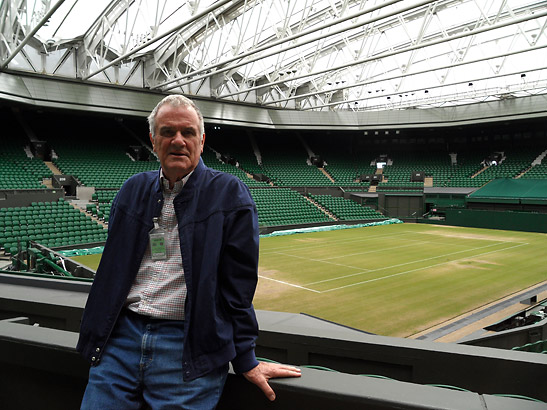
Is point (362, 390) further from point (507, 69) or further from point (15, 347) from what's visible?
point (507, 69)

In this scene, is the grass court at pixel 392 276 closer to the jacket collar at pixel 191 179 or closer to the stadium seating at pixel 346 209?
the jacket collar at pixel 191 179

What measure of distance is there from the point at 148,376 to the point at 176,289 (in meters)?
0.38

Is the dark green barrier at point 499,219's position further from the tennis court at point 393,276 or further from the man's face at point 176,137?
the man's face at point 176,137

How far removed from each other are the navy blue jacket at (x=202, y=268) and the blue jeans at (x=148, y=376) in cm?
6

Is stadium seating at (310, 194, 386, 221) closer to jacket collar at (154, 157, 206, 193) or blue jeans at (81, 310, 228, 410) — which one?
jacket collar at (154, 157, 206, 193)

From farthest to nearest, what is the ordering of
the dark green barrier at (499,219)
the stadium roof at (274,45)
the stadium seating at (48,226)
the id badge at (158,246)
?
1. the dark green barrier at (499,219)
2. the stadium roof at (274,45)
3. the stadium seating at (48,226)
4. the id badge at (158,246)

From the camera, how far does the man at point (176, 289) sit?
1.66 metres

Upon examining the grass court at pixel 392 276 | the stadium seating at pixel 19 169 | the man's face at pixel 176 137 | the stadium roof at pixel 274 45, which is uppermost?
the stadium roof at pixel 274 45

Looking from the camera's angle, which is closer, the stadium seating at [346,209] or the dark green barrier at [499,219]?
the dark green barrier at [499,219]

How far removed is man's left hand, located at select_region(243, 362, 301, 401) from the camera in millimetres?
1666

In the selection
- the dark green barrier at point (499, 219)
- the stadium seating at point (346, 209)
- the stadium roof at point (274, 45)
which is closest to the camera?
the stadium roof at point (274, 45)

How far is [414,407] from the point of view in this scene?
1.53 meters

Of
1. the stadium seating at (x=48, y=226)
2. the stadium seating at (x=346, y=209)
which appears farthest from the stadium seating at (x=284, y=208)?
the stadium seating at (x=48, y=226)

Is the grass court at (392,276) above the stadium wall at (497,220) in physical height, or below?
below
